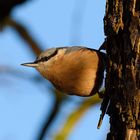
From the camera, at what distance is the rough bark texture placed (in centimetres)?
292

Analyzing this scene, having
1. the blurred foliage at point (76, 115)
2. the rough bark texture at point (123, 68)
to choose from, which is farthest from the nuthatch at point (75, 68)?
the blurred foliage at point (76, 115)

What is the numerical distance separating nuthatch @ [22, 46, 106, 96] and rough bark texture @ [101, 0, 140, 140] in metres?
0.62

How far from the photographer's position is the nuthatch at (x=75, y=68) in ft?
12.8

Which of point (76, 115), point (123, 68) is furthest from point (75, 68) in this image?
point (76, 115)

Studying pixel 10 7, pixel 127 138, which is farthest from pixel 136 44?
pixel 10 7

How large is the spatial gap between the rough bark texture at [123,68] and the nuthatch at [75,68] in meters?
0.62

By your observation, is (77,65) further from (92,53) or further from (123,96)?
(123,96)

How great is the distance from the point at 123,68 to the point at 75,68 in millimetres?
1034

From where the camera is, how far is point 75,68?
403 cm

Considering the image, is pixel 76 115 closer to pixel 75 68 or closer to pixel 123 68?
pixel 75 68

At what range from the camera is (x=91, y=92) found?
12.9 feet

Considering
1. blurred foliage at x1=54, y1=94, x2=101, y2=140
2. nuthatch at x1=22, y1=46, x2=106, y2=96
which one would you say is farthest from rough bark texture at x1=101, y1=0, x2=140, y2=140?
blurred foliage at x1=54, y1=94, x2=101, y2=140

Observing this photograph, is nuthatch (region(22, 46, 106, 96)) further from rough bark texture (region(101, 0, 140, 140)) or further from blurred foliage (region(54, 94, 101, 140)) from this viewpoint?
blurred foliage (region(54, 94, 101, 140))

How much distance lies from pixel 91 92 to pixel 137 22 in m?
1.08
